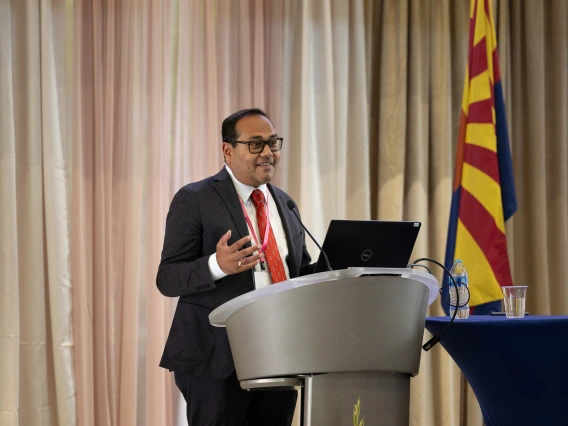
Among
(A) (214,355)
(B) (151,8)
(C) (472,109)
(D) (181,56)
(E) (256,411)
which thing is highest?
(B) (151,8)

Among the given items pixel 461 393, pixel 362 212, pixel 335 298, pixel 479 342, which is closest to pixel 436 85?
pixel 362 212

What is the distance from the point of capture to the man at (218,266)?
8.29 feet

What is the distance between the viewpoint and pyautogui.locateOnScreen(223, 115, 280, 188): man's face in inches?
110

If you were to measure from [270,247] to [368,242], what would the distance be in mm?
510

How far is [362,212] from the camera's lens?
4.43m

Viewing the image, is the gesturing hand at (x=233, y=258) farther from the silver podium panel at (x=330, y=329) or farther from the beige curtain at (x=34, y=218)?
the beige curtain at (x=34, y=218)

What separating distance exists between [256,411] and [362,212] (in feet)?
6.55

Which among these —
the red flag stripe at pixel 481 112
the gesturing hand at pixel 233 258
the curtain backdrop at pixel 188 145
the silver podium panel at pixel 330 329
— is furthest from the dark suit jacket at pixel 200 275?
the red flag stripe at pixel 481 112

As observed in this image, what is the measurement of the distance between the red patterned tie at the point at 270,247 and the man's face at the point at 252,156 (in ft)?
0.17

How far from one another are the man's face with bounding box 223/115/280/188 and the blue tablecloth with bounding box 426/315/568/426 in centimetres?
82

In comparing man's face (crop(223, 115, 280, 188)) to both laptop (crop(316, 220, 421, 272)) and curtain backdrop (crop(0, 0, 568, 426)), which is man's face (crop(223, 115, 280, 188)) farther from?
curtain backdrop (crop(0, 0, 568, 426))

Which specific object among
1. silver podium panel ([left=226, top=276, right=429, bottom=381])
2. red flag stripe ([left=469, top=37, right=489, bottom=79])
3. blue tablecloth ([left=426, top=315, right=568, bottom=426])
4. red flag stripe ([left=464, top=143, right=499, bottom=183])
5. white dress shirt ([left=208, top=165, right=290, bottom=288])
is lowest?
blue tablecloth ([left=426, top=315, right=568, bottom=426])

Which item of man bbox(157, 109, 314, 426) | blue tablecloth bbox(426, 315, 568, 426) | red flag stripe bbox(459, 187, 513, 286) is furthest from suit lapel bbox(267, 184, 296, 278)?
red flag stripe bbox(459, 187, 513, 286)

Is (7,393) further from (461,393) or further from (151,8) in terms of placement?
(461,393)
